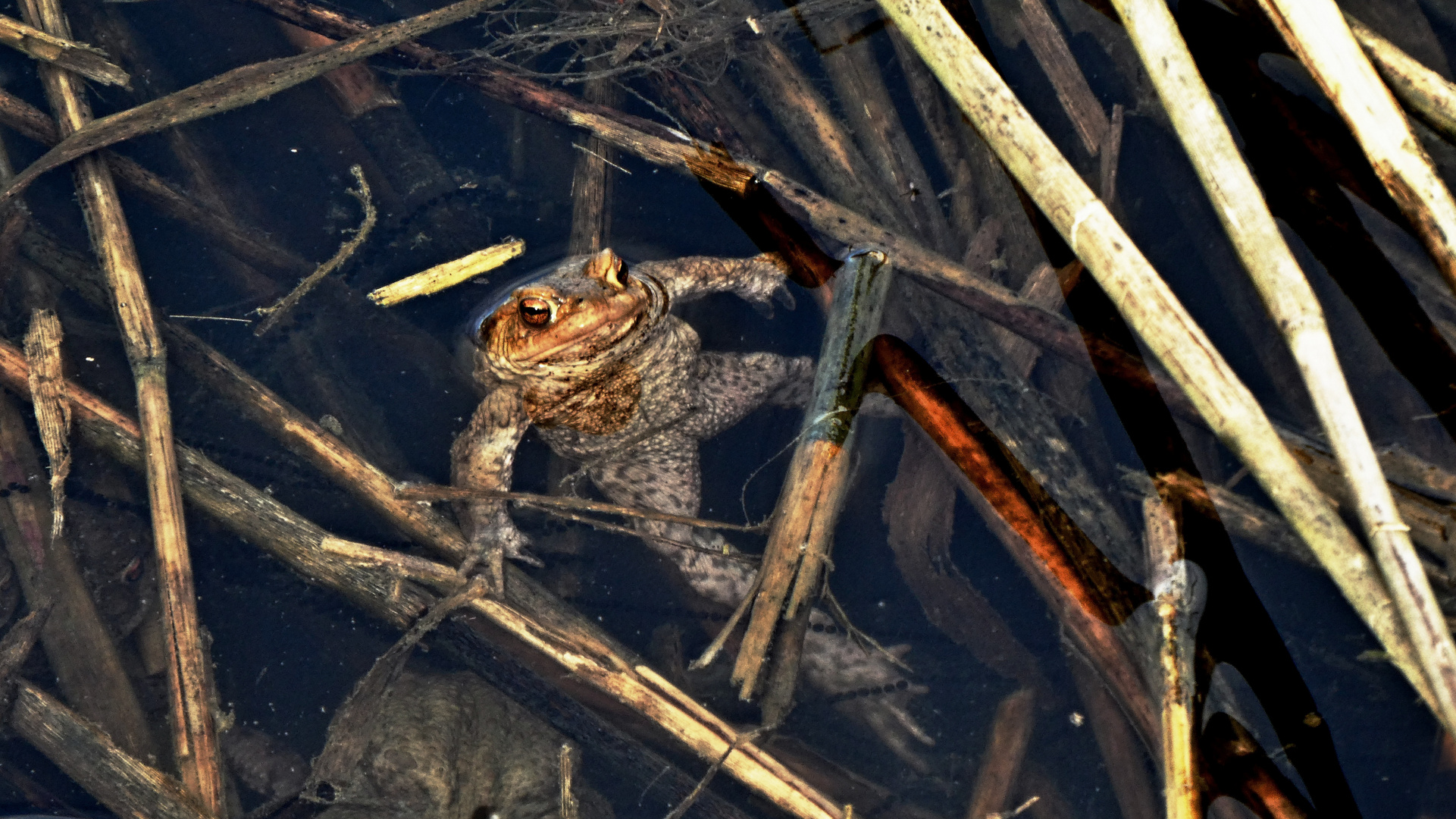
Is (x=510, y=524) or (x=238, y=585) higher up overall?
(x=238, y=585)

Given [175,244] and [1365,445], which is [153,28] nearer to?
[175,244]

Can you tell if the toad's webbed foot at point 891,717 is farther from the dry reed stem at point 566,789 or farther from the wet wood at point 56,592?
the wet wood at point 56,592

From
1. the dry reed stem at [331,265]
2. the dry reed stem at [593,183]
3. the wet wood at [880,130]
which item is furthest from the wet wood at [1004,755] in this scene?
the dry reed stem at [331,265]

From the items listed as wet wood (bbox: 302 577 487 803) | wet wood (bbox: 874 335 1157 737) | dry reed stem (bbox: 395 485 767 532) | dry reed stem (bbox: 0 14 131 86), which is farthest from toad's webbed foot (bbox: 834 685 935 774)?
dry reed stem (bbox: 0 14 131 86)

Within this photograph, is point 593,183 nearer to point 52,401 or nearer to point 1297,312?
point 52,401

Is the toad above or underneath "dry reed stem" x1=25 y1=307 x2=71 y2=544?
underneath

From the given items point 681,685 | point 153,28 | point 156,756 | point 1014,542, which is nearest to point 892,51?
point 1014,542

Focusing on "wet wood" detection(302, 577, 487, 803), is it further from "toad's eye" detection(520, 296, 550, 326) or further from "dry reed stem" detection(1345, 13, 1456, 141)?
"dry reed stem" detection(1345, 13, 1456, 141)
